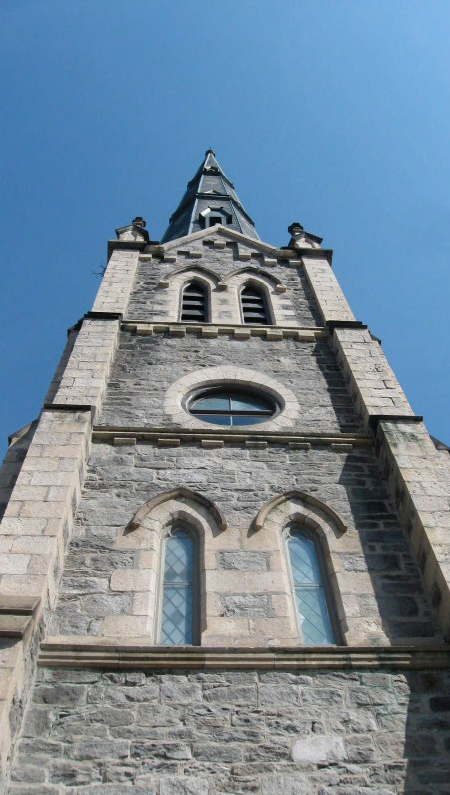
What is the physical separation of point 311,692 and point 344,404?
5249mm

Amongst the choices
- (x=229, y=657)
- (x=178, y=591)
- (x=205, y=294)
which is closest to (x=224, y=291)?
(x=205, y=294)

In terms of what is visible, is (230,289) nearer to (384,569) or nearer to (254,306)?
(254,306)

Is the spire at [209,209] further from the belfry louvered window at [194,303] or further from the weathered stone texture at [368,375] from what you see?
the weathered stone texture at [368,375]

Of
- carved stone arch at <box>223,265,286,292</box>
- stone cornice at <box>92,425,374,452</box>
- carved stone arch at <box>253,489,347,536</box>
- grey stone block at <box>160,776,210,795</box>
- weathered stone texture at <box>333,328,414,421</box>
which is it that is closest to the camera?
grey stone block at <box>160,776,210,795</box>

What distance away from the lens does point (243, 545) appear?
7738 millimetres

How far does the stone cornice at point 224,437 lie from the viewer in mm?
9406

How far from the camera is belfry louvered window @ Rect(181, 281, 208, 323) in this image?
14633 mm

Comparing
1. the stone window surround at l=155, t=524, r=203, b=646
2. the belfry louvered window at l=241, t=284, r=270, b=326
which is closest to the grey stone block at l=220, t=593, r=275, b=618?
the stone window surround at l=155, t=524, r=203, b=646

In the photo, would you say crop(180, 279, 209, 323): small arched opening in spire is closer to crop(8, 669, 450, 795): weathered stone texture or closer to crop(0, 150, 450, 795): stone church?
crop(0, 150, 450, 795): stone church

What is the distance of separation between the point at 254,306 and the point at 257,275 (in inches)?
60.9

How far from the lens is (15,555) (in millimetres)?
6852

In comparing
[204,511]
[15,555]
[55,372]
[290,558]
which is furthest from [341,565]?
[55,372]

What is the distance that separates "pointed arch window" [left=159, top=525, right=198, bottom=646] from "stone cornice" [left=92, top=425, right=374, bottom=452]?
160 centimetres

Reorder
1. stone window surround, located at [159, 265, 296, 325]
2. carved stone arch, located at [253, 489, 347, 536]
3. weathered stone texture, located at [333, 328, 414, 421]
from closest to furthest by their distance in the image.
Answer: carved stone arch, located at [253, 489, 347, 536] → weathered stone texture, located at [333, 328, 414, 421] → stone window surround, located at [159, 265, 296, 325]
